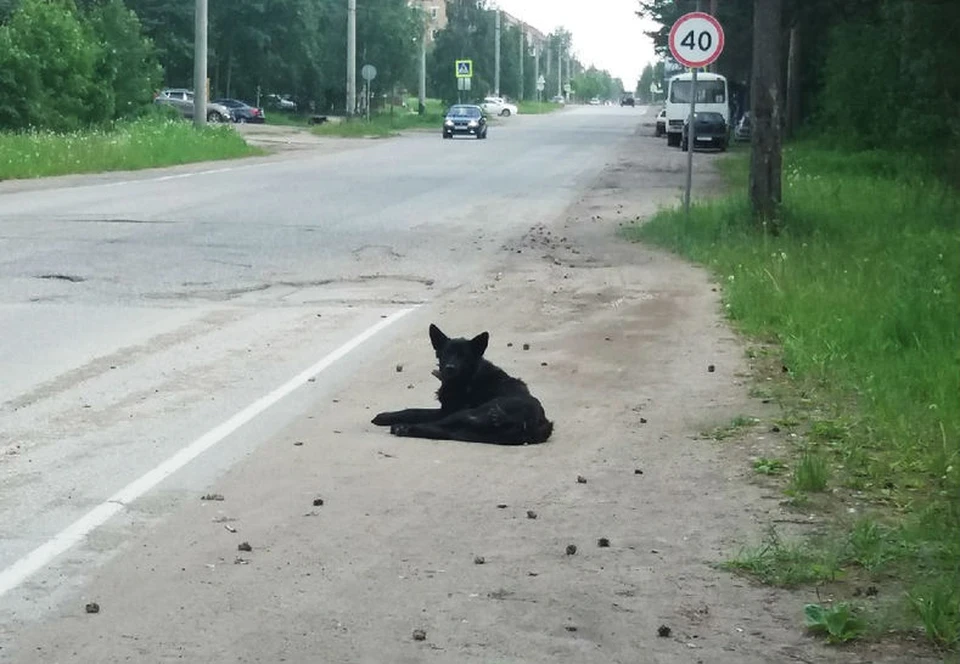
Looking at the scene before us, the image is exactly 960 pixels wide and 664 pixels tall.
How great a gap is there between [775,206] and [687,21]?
2.70 m

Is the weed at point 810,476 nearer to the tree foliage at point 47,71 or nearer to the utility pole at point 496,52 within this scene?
the tree foliage at point 47,71

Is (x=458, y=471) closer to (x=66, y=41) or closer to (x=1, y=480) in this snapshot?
(x=1, y=480)

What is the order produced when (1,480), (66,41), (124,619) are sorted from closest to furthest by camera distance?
1. (124,619)
2. (1,480)
3. (66,41)

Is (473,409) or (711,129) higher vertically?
(711,129)

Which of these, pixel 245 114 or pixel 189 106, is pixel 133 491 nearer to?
pixel 189 106

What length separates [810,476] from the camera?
830 centimetres

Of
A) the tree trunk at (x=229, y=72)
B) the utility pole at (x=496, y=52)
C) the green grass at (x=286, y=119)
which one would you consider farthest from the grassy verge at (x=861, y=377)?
the utility pole at (x=496, y=52)

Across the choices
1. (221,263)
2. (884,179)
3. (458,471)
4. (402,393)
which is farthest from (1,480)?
(884,179)

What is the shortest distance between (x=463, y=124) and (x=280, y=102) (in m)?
36.0

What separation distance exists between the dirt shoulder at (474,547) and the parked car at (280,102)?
90089 mm

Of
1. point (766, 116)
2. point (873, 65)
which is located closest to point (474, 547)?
point (766, 116)

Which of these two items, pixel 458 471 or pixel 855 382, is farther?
pixel 855 382

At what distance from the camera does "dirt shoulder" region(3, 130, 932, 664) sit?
575 centimetres

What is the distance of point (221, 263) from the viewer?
18703mm
